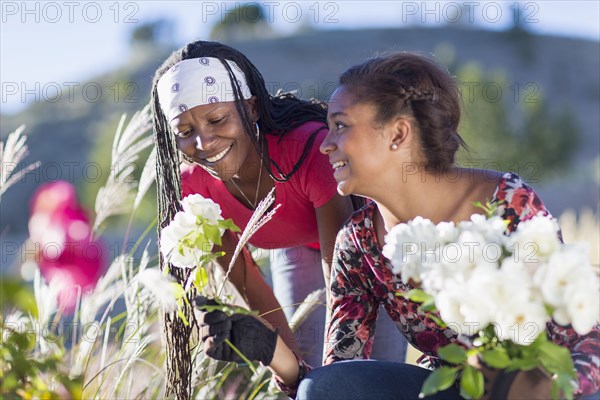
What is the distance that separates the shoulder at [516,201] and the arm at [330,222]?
2.31 feet

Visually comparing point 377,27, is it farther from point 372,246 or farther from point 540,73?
point 372,246

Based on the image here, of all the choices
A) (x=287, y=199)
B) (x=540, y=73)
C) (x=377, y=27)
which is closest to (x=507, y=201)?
(x=287, y=199)

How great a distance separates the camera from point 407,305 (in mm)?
2531

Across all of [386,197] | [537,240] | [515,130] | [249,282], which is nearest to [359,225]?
[386,197]

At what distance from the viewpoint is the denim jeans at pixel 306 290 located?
11.2 feet

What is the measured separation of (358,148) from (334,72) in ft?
150

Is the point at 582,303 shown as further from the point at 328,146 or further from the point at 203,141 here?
the point at 203,141

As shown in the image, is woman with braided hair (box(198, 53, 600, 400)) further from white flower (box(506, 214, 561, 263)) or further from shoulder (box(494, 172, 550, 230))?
white flower (box(506, 214, 561, 263))

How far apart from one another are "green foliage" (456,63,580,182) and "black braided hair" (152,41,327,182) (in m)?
20.4

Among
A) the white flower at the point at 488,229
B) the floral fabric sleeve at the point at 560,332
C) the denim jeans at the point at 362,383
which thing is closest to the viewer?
the white flower at the point at 488,229

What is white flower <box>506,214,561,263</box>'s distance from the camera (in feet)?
5.44

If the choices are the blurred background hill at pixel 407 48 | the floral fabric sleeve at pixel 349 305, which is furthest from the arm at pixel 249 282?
the blurred background hill at pixel 407 48

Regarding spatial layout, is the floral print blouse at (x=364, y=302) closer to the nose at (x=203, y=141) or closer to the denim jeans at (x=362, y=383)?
the denim jeans at (x=362, y=383)

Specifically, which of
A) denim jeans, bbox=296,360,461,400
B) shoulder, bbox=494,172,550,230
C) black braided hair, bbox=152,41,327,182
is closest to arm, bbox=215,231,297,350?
black braided hair, bbox=152,41,327,182
